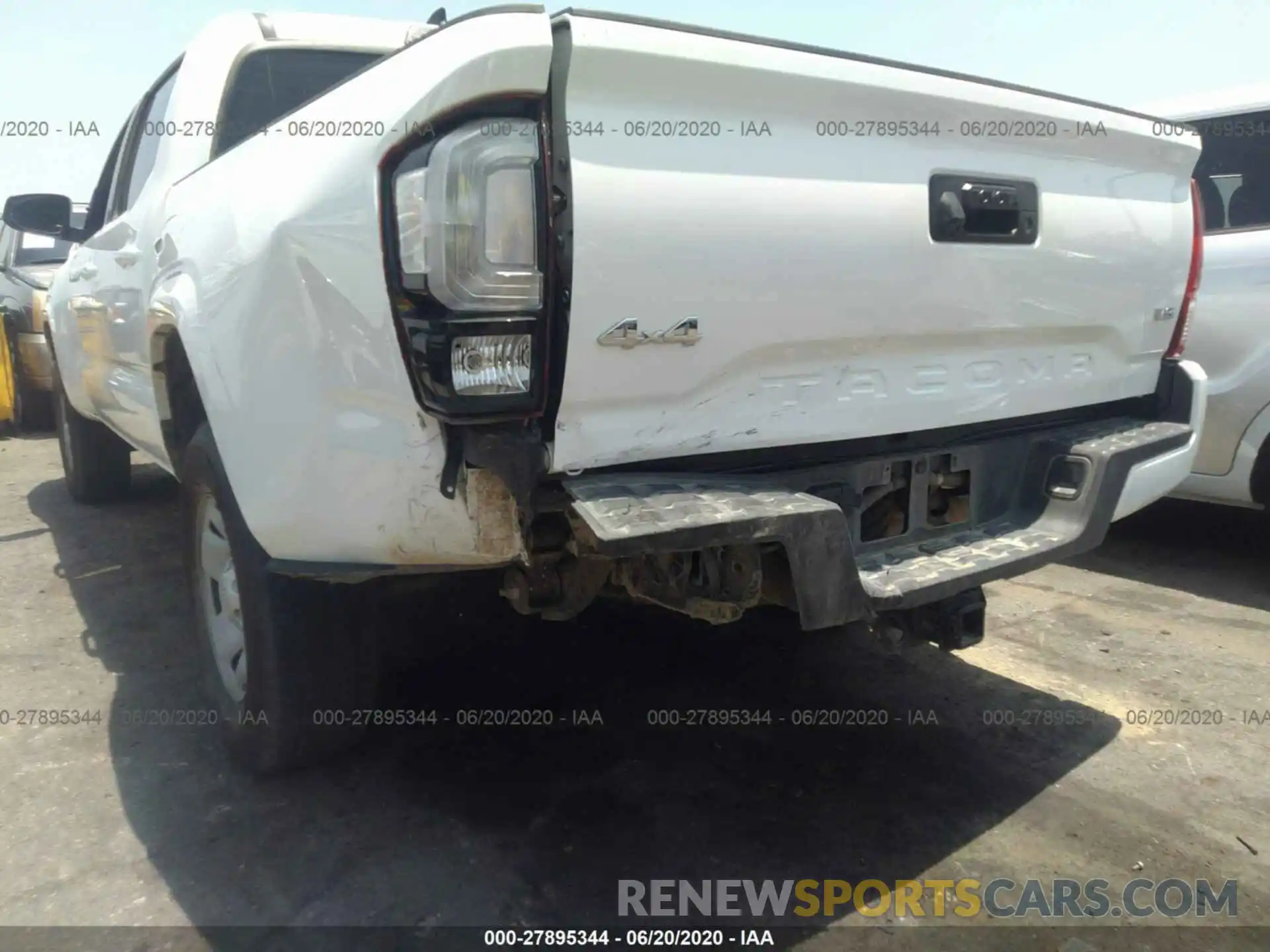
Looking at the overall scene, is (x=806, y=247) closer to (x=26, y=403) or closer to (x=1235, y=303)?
(x=1235, y=303)

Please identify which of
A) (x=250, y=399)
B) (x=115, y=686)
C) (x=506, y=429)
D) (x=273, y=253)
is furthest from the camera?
(x=115, y=686)

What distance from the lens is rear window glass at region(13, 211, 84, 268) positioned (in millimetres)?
8492

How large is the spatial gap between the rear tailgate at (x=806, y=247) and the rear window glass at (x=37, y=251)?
8362 mm

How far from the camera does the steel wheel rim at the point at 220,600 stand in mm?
2576

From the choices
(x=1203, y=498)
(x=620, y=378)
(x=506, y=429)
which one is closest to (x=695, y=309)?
(x=620, y=378)

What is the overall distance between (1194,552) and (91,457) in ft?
18.8

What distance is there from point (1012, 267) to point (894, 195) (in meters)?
0.42

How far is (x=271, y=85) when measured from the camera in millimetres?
2961

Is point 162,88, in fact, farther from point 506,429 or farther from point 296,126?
point 506,429

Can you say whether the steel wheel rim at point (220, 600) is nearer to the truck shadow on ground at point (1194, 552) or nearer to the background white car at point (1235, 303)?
the truck shadow on ground at point (1194, 552)

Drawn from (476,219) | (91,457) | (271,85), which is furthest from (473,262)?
(91,457)

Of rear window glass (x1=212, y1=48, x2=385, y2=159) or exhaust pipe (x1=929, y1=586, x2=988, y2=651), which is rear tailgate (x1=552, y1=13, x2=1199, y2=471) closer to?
exhaust pipe (x1=929, y1=586, x2=988, y2=651)

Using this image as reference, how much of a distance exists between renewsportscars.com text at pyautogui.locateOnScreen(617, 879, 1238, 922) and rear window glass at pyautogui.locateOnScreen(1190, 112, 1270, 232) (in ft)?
9.91

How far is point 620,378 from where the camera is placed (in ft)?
5.77
